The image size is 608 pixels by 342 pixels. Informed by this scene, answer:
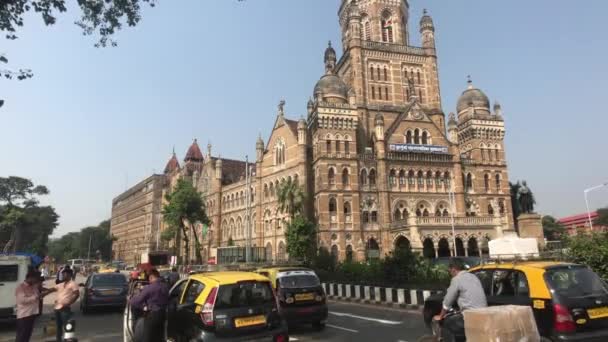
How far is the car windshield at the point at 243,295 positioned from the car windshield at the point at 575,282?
Answer: 4730mm

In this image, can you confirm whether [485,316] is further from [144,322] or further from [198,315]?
[144,322]

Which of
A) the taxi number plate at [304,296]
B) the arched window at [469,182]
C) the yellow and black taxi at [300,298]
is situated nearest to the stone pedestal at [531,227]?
the arched window at [469,182]

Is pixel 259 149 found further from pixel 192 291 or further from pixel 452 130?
pixel 192 291

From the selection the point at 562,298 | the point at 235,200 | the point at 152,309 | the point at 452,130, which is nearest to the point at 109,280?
the point at 152,309

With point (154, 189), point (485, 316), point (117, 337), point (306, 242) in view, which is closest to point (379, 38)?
point (306, 242)

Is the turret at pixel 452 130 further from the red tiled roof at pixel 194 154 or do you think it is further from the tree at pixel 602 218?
the red tiled roof at pixel 194 154

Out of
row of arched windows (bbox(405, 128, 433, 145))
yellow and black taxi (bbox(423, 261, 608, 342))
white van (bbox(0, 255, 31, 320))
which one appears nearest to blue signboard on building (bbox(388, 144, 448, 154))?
row of arched windows (bbox(405, 128, 433, 145))

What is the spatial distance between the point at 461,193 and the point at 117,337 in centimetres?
3919

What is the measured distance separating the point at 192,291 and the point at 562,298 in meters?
6.24

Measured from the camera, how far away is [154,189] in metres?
94.1

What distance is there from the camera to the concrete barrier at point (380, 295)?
621 inches

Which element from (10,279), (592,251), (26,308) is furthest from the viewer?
(10,279)

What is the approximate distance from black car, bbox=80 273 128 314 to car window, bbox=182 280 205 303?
401 inches

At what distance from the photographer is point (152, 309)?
22.8 ft
